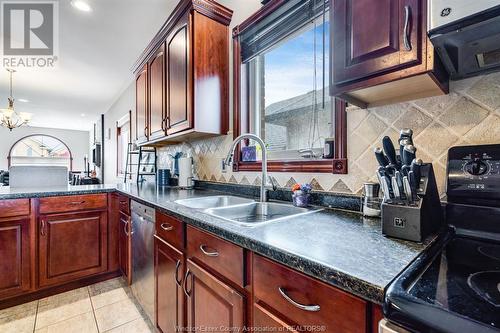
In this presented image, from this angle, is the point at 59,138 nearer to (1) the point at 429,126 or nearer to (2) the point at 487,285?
(1) the point at 429,126

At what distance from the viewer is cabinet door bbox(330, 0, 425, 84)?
2.34ft

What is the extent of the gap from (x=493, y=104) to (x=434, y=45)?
32cm

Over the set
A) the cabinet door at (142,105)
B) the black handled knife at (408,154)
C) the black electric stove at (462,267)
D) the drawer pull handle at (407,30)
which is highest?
the cabinet door at (142,105)

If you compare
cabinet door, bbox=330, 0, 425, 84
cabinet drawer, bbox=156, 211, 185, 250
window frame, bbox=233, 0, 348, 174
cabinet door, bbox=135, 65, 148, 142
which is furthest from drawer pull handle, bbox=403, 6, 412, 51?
cabinet door, bbox=135, 65, 148, 142

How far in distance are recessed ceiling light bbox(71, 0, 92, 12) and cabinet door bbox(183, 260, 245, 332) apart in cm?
248

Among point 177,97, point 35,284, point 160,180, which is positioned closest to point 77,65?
point 160,180

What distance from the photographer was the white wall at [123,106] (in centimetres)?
184

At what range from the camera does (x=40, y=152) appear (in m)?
9.09

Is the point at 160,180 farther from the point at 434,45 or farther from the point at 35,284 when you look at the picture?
the point at 434,45

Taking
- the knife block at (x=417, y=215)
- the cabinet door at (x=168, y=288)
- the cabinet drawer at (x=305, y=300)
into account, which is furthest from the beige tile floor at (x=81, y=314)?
the knife block at (x=417, y=215)

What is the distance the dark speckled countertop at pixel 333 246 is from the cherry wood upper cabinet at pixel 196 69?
1.02m

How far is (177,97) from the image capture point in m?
1.98

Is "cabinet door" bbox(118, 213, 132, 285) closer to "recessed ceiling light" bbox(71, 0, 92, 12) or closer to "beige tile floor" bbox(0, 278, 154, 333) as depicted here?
"beige tile floor" bbox(0, 278, 154, 333)

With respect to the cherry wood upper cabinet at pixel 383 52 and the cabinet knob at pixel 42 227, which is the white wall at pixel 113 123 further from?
the cherry wood upper cabinet at pixel 383 52
